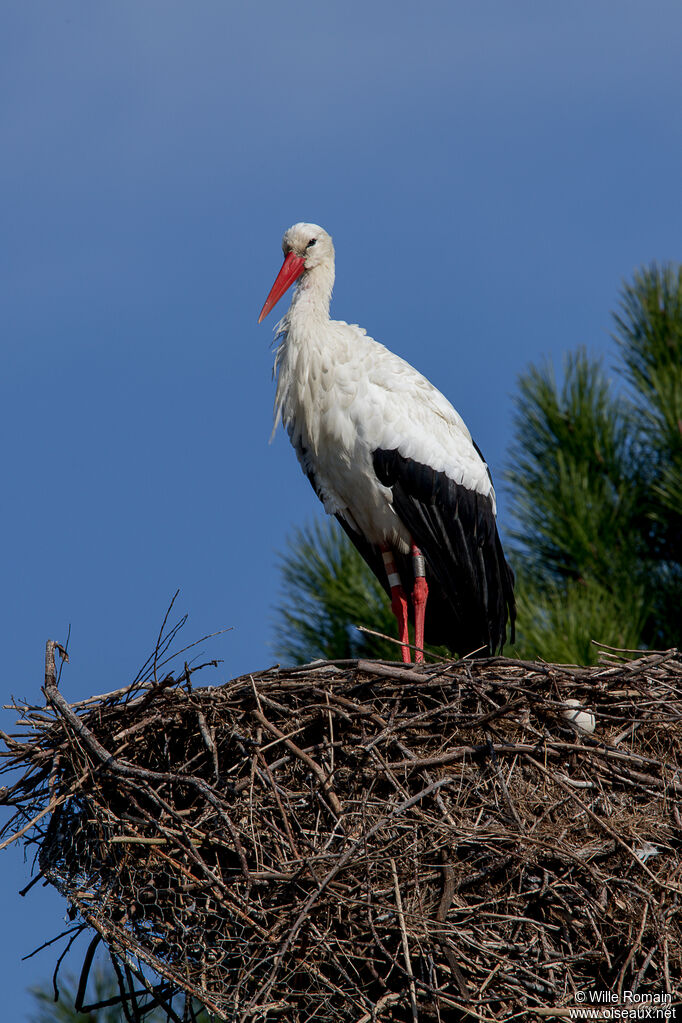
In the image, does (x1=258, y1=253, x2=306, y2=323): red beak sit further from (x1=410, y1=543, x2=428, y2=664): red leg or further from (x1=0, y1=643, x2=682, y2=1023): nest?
(x1=0, y1=643, x2=682, y2=1023): nest

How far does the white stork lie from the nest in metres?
1.15

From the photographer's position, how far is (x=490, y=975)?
3.86 meters

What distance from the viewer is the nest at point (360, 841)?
154 inches

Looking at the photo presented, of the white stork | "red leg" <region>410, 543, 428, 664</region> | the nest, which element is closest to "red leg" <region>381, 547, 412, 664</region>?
the white stork

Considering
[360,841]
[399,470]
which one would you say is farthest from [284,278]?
[360,841]

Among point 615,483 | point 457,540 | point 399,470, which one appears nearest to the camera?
point 399,470

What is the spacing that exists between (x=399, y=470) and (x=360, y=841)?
6.68 feet

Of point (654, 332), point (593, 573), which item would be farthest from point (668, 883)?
point (654, 332)

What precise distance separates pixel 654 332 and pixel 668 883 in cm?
619

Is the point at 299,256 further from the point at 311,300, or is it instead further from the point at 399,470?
the point at 399,470

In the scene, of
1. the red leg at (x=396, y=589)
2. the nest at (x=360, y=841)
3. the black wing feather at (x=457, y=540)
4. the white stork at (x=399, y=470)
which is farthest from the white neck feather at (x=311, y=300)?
the nest at (x=360, y=841)

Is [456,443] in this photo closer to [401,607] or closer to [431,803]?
[401,607]

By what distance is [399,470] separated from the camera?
5504 mm

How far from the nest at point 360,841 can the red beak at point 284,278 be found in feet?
7.34
